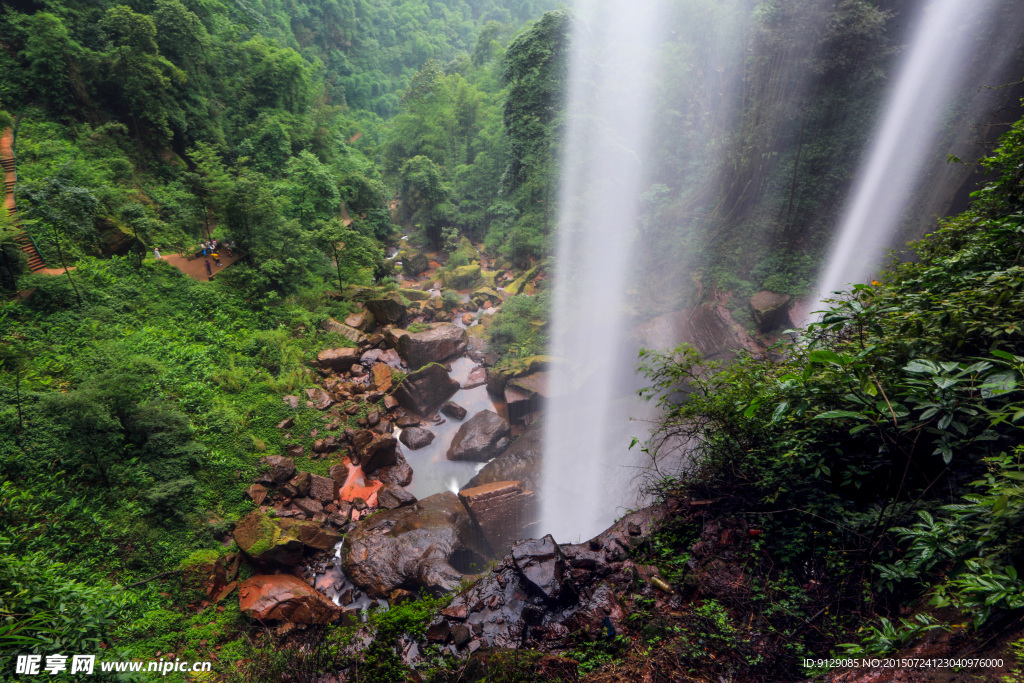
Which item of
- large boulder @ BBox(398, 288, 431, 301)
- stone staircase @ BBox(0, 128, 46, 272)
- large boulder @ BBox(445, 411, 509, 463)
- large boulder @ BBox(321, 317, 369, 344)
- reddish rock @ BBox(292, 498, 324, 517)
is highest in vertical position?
stone staircase @ BBox(0, 128, 46, 272)

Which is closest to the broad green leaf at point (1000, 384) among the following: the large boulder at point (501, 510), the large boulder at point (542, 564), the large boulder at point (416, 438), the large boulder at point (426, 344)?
the large boulder at point (542, 564)

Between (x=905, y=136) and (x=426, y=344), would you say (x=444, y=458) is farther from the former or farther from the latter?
(x=905, y=136)

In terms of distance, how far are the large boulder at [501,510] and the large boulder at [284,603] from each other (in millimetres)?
2753

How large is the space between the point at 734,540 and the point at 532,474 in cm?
532

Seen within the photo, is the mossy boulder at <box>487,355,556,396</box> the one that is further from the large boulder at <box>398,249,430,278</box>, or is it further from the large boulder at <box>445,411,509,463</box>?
the large boulder at <box>398,249,430,278</box>

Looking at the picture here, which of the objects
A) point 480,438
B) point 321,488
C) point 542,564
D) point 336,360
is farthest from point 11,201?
point 542,564

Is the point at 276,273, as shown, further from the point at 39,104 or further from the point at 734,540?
the point at 734,540

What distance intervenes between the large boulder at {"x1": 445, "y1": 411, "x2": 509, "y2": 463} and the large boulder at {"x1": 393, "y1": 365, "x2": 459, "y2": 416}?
1355mm

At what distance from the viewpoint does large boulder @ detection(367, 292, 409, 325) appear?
13.9 m

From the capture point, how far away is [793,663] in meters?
2.94

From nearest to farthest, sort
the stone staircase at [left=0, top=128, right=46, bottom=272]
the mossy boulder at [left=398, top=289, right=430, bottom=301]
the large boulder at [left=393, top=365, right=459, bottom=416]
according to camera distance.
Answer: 1. the stone staircase at [left=0, top=128, right=46, bottom=272]
2. the large boulder at [left=393, top=365, right=459, bottom=416]
3. the mossy boulder at [left=398, top=289, right=430, bottom=301]

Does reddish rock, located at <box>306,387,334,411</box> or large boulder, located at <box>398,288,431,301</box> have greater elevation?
large boulder, located at <box>398,288,431,301</box>

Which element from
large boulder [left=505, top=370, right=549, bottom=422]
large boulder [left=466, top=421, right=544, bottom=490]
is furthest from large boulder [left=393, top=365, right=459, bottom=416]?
large boulder [left=466, top=421, right=544, bottom=490]

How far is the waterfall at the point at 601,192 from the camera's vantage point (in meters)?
12.2
